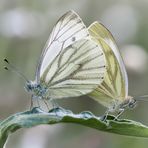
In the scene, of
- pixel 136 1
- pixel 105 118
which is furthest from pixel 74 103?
pixel 105 118

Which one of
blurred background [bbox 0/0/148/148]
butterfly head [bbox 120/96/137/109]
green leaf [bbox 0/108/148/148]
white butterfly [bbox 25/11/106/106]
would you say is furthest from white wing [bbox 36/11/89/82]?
blurred background [bbox 0/0/148/148]

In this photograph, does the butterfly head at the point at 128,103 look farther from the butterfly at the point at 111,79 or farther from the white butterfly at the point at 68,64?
the white butterfly at the point at 68,64

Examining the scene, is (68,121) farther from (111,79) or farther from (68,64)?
(68,64)

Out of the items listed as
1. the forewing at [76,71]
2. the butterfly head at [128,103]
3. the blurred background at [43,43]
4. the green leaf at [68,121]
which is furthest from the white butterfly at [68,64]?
the blurred background at [43,43]

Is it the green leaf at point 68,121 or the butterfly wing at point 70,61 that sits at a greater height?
the butterfly wing at point 70,61

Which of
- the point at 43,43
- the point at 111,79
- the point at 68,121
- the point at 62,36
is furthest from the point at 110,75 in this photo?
the point at 43,43

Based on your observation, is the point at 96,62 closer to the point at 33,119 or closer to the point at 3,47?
the point at 33,119
